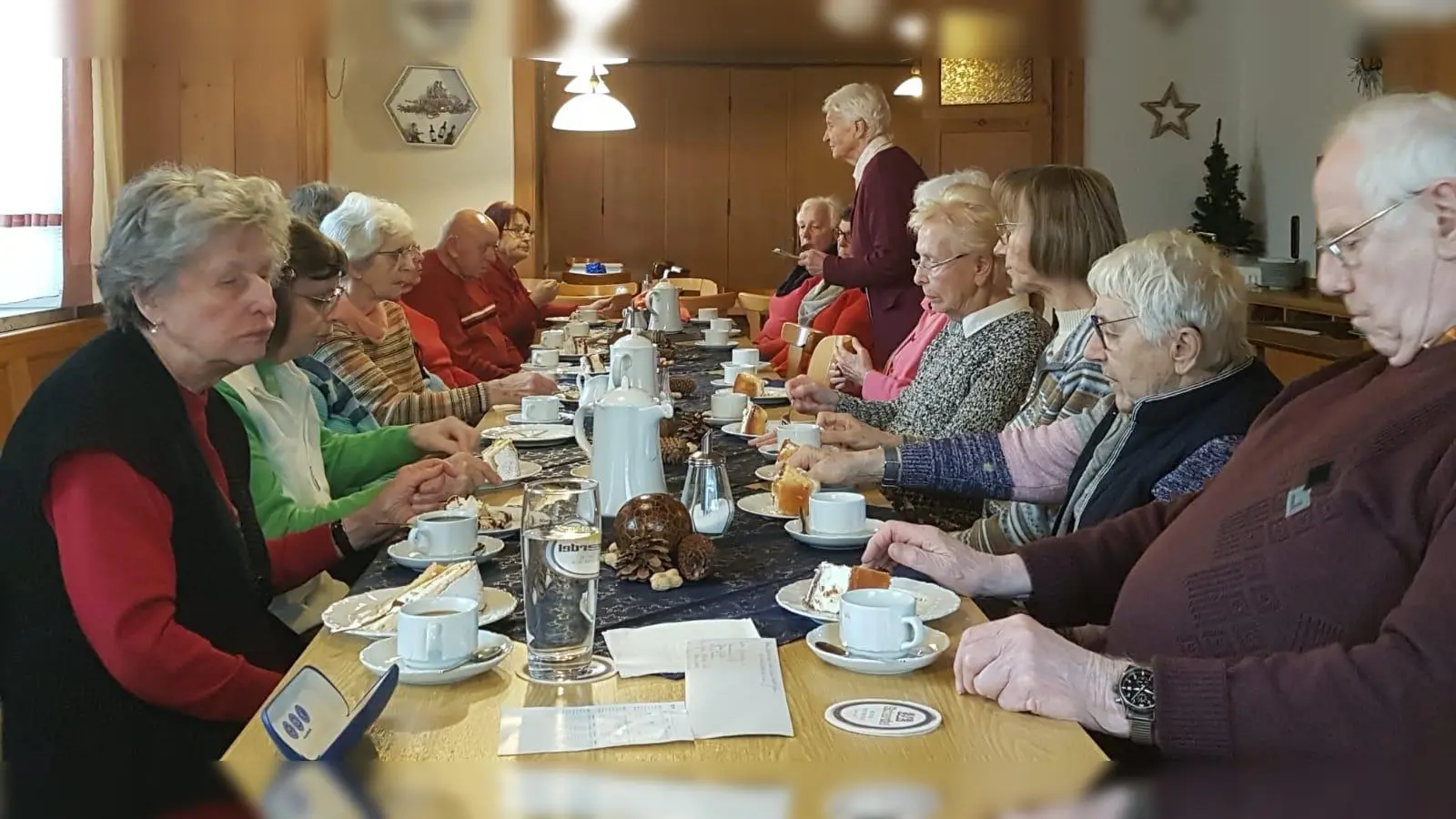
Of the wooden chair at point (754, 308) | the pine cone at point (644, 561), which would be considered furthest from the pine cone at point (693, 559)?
the wooden chair at point (754, 308)

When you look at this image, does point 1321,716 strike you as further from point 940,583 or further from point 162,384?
point 162,384

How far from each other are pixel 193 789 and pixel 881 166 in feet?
10.7

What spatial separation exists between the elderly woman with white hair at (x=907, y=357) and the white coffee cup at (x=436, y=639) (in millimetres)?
1531

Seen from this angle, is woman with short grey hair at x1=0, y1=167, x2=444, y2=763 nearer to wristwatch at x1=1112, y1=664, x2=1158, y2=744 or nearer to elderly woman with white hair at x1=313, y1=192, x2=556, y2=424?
wristwatch at x1=1112, y1=664, x2=1158, y2=744

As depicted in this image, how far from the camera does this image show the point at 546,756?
717mm

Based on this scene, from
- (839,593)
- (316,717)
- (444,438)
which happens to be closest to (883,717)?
(839,593)

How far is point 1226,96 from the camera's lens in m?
2.51

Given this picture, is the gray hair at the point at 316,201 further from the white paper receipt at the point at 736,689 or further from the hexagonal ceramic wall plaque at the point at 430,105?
the hexagonal ceramic wall plaque at the point at 430,105

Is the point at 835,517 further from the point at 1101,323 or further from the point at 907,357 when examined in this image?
the point at 907,357

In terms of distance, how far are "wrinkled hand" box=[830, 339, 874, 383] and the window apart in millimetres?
2056

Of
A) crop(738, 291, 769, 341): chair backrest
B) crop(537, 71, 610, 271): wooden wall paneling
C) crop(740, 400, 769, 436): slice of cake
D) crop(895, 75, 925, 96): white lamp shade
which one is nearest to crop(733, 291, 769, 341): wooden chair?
crop(738, 291, 769, 341): chair backrest

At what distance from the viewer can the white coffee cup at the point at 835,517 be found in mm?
1277

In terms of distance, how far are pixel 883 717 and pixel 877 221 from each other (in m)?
2.61
